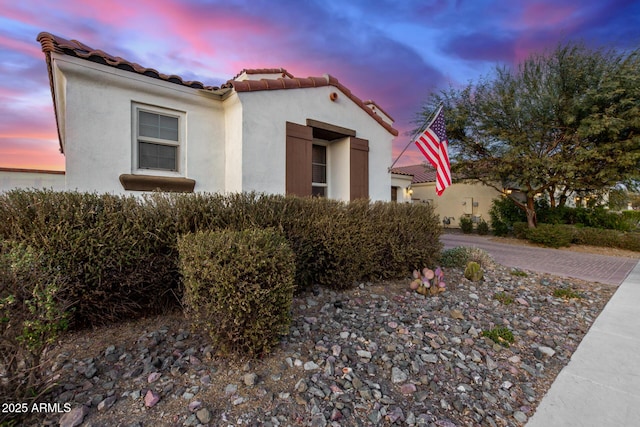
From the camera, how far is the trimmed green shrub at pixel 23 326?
1646 mm

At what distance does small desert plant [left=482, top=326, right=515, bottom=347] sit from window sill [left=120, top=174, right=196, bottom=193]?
560 centimetres

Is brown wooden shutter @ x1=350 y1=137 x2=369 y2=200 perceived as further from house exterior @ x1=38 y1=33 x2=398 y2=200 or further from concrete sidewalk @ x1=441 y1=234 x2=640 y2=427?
concrete sidewalk @ x1=441 y1=234 x2=640 y2=427

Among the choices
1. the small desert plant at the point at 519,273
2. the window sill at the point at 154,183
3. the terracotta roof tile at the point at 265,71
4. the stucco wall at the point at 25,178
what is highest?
→ the terracotta roof tile at the point at 265,71

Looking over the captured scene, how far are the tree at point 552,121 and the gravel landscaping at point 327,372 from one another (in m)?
9.03

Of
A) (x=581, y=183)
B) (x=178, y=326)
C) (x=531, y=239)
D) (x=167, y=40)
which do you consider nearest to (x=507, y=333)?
(x=178, y=326)

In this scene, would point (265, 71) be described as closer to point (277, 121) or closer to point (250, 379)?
point (277, 121)

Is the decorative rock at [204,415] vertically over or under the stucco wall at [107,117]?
under

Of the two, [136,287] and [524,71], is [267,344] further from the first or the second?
[524,71]

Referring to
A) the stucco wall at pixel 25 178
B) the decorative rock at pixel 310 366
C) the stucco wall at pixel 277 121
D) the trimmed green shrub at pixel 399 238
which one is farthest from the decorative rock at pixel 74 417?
the stucco wall at pixel 25 178

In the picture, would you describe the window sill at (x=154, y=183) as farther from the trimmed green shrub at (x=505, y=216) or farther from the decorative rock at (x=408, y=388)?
the trimmed green shrub at (x=505, y=216)

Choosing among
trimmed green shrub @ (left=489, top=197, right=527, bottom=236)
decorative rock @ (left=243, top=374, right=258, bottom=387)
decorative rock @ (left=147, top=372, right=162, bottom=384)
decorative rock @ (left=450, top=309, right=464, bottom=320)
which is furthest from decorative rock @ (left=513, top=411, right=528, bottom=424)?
trimmed green shrub @ (left=489, top=197, right=527, bottom=236)

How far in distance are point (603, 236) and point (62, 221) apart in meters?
14.7

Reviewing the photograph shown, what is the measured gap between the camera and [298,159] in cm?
642

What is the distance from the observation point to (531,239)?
10.8m
